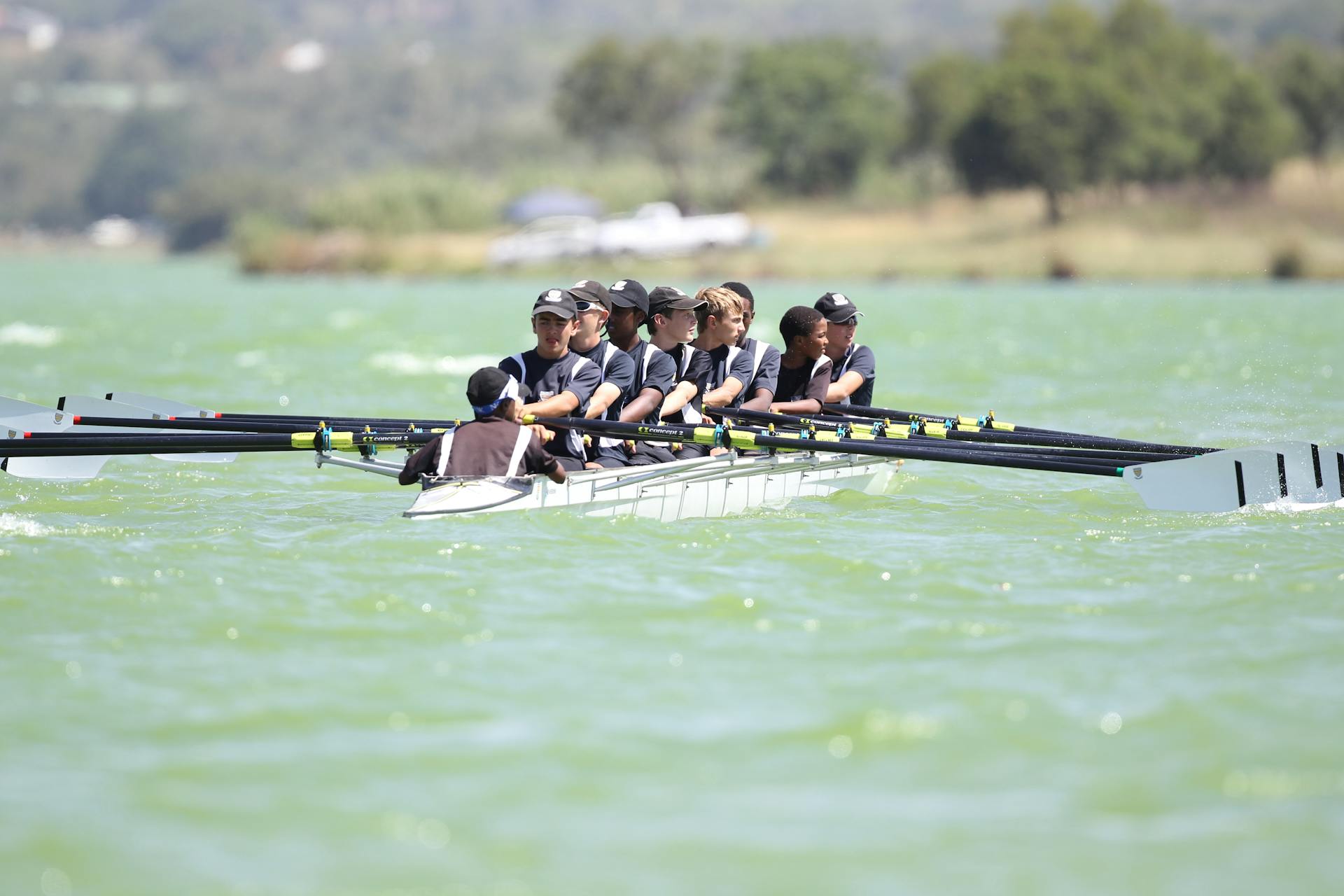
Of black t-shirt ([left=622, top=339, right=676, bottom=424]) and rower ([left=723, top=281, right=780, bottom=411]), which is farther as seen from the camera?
rower ([left=723, top=281, right=780, bottom=411])

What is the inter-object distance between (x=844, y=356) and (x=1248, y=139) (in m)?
53.3

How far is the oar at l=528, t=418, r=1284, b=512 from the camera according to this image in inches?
387

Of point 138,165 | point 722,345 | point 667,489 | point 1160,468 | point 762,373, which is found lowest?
point 1160,468

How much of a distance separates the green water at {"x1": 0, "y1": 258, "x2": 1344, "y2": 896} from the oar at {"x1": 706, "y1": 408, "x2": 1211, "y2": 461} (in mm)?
411

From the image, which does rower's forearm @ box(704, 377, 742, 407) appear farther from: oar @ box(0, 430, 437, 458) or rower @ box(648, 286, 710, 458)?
oar @ box(0, 430, 437, 458)

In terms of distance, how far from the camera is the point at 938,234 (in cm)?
5859

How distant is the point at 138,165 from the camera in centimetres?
17150

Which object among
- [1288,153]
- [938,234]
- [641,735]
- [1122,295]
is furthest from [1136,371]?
[1288,153]

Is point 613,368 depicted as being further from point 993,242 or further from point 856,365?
point 993,242

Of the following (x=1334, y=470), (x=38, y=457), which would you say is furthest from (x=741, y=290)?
(x=38, y=457)

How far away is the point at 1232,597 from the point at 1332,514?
7.99 ft

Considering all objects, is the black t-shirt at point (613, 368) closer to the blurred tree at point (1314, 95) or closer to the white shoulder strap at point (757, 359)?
the white shoulder strap at point (757, 359)

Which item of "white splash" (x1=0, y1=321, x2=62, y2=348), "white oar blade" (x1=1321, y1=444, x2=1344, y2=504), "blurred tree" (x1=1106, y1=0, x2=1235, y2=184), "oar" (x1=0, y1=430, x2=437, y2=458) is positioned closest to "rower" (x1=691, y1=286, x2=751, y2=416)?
"oar" (x1=0, y1=430, x2=437, y2=458)

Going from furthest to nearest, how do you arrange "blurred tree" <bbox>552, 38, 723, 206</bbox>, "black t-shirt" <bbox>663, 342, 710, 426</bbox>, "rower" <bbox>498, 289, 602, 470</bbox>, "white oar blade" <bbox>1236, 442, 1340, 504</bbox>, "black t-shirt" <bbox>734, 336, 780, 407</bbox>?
1. "blurred tree" <bbox>552, 38, 723, 206</bbox>
2. "black t-shirt" <bbox>734, 336, 780, 407</bbox>
3. "black t-shirt" <bbox>663, 342, 710, 426</bbox>
4. "white oar blade" <bbox>1236, 442, 1340, 504</bbox>
5. "rower" <bbox>498, 289, 602, 470</bbox>
